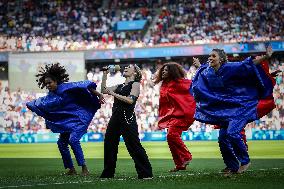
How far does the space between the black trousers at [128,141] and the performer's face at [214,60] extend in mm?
1775

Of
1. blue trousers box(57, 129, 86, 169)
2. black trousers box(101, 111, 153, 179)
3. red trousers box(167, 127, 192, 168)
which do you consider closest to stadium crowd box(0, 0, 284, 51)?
red trousers box(167, 127, 192, 168)

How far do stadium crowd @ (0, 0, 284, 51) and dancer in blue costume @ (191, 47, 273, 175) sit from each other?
29.4 metres

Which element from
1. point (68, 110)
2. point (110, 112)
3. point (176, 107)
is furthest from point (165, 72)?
point (110, 112)

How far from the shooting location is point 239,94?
12.3m

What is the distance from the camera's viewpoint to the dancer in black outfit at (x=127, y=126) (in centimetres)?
1177

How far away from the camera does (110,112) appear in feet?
136

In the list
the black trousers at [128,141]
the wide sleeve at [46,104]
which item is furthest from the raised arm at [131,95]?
the wide sleeve at [46,104]

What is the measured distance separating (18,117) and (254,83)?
31825 mm

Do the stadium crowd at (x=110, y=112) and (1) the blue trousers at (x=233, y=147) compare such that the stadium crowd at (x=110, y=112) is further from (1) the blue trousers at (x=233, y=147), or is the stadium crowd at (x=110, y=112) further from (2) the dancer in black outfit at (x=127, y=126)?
(2) the dancer in black outfit at (x=127, y=126)

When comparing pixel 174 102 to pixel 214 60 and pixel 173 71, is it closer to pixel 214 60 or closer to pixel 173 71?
pixel 173 71

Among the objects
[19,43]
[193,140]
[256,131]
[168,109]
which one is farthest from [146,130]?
[168,109]

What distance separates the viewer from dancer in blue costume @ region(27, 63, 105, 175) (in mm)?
13828

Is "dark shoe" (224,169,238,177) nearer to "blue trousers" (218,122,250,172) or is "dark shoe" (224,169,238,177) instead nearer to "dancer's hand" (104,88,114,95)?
"blue trousers" (218,122,250,172)

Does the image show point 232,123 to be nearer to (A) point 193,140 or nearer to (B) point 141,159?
(B) point 141,159
